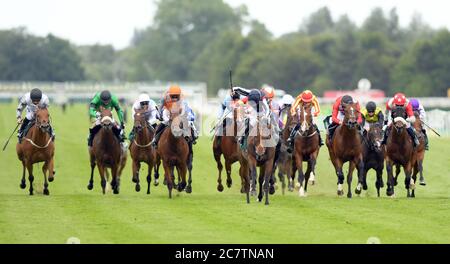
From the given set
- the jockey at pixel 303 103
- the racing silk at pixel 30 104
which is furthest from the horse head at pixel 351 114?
the racing silk at pixel 30 104

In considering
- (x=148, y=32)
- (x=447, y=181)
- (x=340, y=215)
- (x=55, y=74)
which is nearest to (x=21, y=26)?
(x=55, y=74)

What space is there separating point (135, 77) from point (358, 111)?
140 m

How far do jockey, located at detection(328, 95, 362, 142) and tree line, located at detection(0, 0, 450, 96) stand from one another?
6114 cm

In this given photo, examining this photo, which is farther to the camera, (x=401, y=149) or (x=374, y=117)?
(x=374, y=117)

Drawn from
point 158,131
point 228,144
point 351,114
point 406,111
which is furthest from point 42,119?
point 406,111

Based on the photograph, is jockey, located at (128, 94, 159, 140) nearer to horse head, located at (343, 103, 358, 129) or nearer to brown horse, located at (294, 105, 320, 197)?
brown horse, located at (294, 105, 320, 197)

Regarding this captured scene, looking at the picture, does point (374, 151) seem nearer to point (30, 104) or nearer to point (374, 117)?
point (374, 117)

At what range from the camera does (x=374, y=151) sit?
26.9 m

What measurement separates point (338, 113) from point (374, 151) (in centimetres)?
146

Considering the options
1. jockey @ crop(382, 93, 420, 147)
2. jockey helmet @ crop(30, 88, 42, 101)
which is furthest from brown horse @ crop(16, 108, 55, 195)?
jockey @ crop(382, 93, 420, 147)

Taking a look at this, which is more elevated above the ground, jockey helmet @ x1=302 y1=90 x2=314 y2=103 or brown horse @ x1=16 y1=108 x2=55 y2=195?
jockey helmet @ x1=302 y1=90 x2=314 y2=103

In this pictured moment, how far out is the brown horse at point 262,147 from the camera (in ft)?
74.1

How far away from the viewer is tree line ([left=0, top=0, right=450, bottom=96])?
9688 cm

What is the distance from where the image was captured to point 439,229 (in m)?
18.4
